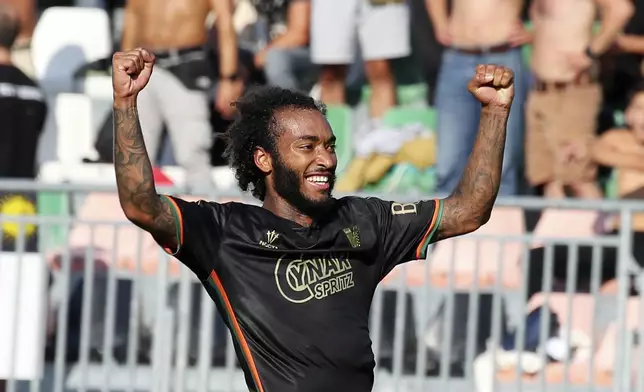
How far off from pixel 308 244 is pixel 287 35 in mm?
5033

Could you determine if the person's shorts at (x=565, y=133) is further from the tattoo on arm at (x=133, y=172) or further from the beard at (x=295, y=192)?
the tattoo on arm at (x=133, y=172)

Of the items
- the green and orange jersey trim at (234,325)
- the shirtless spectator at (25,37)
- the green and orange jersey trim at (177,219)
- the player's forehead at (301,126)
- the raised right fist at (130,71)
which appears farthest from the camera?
the shirtless spectator at (25,37)

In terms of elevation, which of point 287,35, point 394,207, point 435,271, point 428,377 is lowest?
point 428,377

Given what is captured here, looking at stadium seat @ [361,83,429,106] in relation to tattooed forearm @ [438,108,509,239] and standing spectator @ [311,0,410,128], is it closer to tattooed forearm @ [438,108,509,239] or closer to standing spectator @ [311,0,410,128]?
standing spectator @ [311,0,410,128]

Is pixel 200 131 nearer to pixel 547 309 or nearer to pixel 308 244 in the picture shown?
pixel 547 309

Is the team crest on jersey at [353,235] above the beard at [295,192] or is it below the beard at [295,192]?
below

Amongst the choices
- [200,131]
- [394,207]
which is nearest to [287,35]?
[200,131]

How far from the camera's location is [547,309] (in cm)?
731

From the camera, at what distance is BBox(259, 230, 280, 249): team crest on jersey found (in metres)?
4.47

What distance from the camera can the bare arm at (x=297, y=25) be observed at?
9273 millimetres

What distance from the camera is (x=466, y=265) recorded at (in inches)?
291

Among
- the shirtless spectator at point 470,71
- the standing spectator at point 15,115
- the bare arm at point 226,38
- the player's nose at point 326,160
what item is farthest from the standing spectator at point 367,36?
the player's nose at point 326,160

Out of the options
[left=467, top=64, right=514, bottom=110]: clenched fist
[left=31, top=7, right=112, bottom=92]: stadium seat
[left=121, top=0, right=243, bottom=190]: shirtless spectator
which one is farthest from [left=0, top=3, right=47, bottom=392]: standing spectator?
[left=467, top=64, right=514, bottom=110]: clenched fist

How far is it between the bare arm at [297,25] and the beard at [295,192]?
15.7 ft
